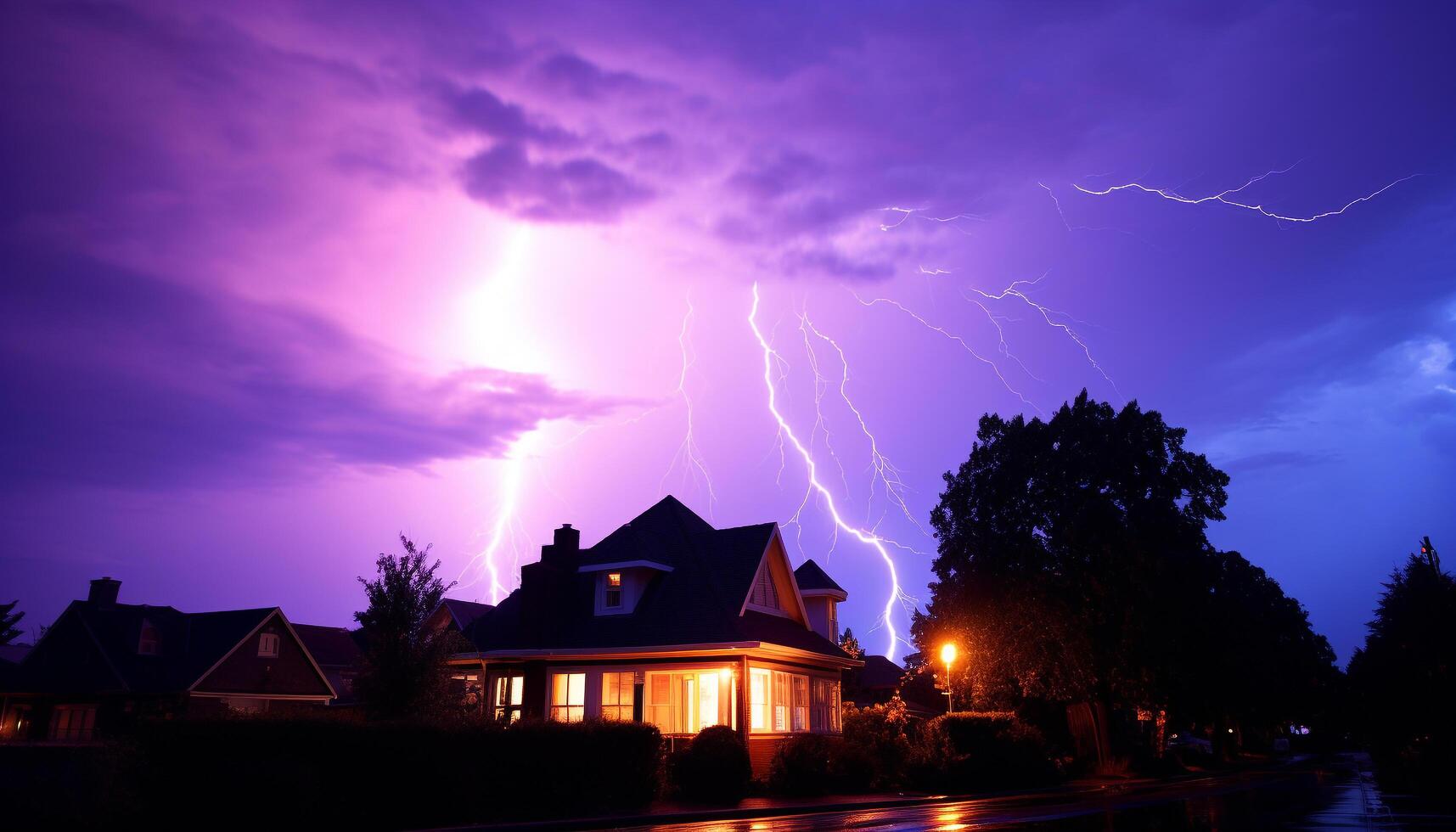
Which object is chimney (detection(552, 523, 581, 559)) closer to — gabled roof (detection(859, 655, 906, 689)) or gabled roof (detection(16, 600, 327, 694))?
gabled roof (detection(16, 600, 327, 694))

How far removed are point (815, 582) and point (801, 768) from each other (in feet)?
54.7

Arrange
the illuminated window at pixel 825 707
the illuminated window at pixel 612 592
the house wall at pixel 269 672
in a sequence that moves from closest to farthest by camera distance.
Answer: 1. the illuminated window at pixel 612 592
2. the illuminated window at pixel 825 707
3. the house wall at pixel 269 672

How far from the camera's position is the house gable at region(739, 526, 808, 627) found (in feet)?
113

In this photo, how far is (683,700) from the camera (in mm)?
30469

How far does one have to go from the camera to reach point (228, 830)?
14727 mm

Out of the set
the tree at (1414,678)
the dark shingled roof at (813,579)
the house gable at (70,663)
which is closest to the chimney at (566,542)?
the dark shingled roof at (813,579)

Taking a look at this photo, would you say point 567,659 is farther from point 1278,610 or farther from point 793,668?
point 1278,610

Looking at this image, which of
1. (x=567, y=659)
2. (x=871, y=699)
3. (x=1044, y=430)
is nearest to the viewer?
(x=567, y=659)

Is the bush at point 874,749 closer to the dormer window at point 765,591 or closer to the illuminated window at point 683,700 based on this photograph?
the illuminated window at point 683,700

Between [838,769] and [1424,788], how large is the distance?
17633 millimetres

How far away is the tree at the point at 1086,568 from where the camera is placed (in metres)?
36.9

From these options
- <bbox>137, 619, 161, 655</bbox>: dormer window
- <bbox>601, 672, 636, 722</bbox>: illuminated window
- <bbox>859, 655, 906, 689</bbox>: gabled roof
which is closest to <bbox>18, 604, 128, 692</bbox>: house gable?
<bbox>137, 619, 161, 655</bbox>: dormer window

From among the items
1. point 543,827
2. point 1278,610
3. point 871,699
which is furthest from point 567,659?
point 1278,610

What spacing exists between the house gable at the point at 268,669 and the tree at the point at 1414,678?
153 feet
